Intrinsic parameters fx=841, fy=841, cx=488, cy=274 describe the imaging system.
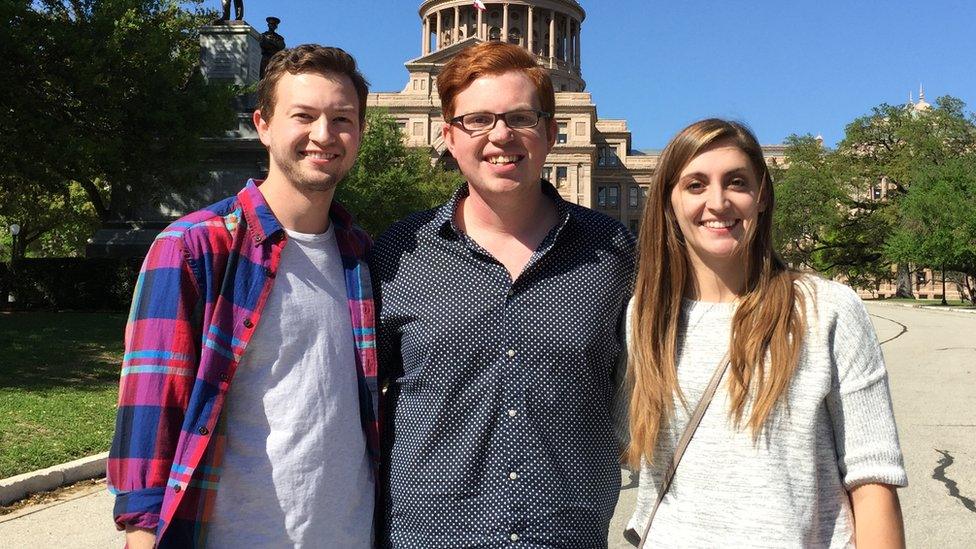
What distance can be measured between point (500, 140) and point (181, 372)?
119 centimetres

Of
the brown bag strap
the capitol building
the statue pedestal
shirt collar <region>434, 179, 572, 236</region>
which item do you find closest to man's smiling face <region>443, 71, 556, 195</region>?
shirt collar <region>434, 179, 572, 236</region>

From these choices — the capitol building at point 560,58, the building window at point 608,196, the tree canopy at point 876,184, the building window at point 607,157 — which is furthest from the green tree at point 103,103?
the building window at point 607,157

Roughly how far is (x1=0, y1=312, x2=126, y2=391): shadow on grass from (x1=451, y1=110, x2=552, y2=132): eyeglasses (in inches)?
349

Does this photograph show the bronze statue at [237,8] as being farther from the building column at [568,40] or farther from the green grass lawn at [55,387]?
the building column at [568,40]

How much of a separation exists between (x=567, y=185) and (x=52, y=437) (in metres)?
78.2

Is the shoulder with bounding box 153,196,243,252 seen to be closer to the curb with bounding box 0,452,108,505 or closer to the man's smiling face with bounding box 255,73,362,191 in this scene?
the man's smiling face with bounding box 255,73,362,191

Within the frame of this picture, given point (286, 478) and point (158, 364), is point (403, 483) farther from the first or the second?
point (158, 364)

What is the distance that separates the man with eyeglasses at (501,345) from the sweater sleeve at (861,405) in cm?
66

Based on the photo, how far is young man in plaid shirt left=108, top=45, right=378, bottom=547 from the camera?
2264 millimetres

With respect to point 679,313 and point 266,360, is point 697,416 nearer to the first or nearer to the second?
point 679,313

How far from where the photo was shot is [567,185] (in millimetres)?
84125

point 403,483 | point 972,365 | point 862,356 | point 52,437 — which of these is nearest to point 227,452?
point 403,483

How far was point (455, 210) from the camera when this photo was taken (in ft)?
9.53

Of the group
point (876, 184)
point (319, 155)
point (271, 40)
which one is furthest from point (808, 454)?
point (876, 184)
